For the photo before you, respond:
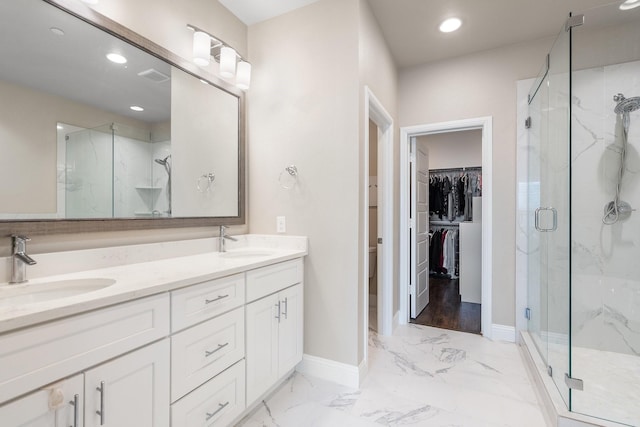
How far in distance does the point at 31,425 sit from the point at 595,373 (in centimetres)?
301

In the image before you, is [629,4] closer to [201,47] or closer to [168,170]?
Answer: [201,47]

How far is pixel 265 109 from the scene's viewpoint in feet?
7.55

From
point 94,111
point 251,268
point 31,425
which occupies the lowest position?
point 31,425

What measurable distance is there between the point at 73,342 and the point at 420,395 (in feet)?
6.18

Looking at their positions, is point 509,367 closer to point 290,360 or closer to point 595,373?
point 595,373

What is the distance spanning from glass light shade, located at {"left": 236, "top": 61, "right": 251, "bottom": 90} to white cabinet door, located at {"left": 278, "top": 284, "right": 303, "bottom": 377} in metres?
1.49

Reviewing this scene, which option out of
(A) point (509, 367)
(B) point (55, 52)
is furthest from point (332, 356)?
(B) point (55, 52)

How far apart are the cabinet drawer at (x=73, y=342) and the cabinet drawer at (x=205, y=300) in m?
0.07

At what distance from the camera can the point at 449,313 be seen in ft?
11.2

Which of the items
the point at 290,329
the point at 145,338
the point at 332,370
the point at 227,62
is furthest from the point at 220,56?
the point at 332,370

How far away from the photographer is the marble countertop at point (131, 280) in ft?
2.63

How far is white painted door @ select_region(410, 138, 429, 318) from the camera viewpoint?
3.19 m

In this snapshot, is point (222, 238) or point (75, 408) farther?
point (222, 238)

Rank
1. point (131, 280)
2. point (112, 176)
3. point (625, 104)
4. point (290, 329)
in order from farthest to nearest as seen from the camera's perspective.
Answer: point (625, 104) → point (290, 329) → point (112, 176) → point (131, 280)
